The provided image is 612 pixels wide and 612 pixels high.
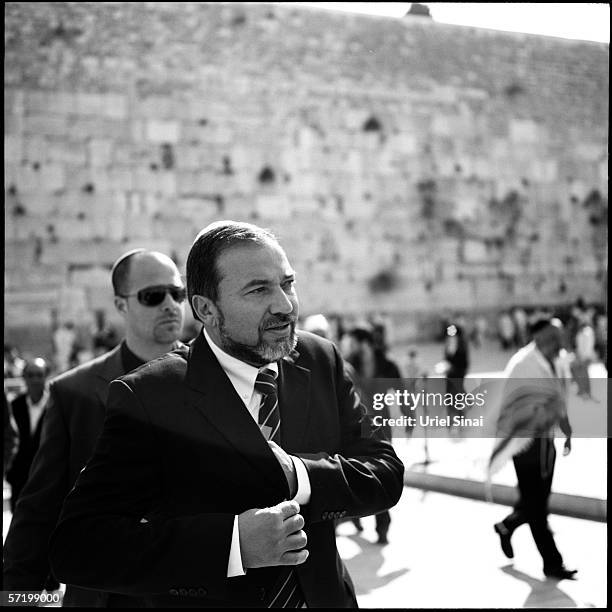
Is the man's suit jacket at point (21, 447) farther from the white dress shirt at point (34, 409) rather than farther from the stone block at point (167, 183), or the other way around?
the stone block at point (167, 183)

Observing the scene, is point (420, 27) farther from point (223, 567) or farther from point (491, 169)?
point (223, 567)

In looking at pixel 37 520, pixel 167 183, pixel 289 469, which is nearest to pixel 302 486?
pixel 289 469

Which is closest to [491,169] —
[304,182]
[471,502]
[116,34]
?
[304,182]

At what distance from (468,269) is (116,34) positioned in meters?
7.47

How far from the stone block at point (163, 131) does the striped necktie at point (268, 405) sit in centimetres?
1389

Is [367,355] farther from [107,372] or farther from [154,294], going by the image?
[107,372]

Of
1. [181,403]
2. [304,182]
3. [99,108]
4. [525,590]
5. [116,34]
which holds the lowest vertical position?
[525,590]

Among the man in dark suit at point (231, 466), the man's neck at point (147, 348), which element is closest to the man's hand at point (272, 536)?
the man in dark suit at point (231, 466)

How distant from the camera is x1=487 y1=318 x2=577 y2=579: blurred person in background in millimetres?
2848

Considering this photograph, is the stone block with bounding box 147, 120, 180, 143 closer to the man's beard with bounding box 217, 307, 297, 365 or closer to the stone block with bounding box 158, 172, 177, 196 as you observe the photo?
the stone block with bounding box 158, 172, 177, 196

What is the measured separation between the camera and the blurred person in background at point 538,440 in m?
2.85

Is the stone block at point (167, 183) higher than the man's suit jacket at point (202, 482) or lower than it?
higher

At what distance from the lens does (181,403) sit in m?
1.26

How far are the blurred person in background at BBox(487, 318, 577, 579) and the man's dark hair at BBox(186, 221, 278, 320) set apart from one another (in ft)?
5.47
